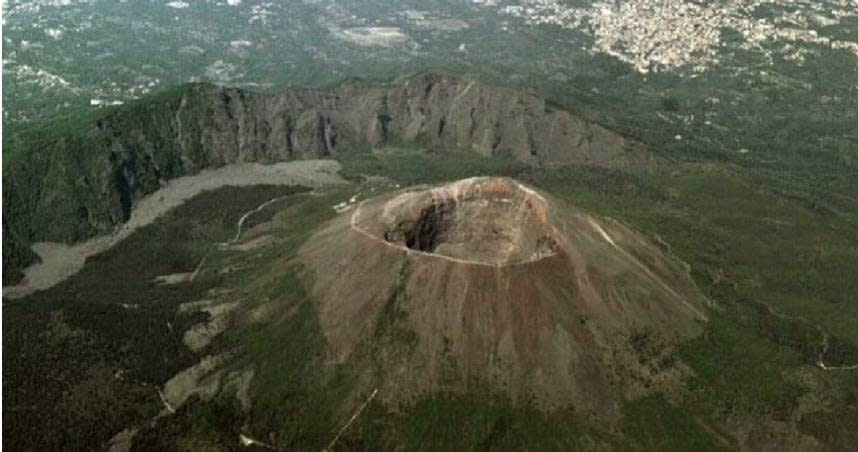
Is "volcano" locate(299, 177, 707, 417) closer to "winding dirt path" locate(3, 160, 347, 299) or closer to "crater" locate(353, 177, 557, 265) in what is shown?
"crater" locate(353, 177, 557, 265)

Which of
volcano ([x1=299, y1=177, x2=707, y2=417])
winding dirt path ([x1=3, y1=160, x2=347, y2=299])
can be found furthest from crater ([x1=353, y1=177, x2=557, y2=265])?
winding dirt path ([x1=3, y1=160, x2=347, y2=299])

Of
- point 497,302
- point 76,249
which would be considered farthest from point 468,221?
point 76,249

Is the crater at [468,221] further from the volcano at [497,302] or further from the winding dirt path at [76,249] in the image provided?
the winding dirt path at [76,249]

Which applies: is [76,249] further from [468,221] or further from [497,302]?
[497,302]

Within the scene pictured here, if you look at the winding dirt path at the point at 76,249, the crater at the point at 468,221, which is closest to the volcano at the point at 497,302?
the crater at the point at 468,221

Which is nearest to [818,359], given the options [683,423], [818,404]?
[818,404]
